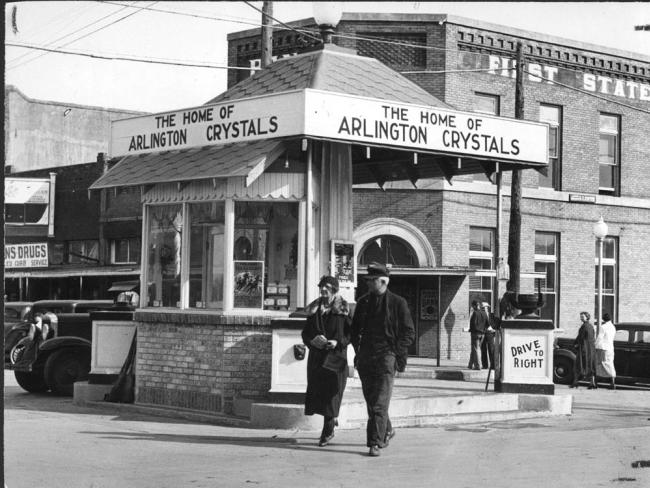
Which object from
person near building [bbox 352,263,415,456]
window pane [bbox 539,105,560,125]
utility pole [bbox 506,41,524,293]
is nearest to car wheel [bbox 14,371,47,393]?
person near building [bbox 352,263,415,456]

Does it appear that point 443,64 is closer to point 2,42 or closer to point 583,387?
point 583,387

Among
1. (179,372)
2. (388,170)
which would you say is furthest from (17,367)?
(388,170)

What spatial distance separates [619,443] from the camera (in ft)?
40.5

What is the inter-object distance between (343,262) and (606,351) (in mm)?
10457

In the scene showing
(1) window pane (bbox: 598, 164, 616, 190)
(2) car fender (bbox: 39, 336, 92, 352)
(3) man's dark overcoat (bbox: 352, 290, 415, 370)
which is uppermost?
(1) window pane (bbox: 598, 164, 616, 190)

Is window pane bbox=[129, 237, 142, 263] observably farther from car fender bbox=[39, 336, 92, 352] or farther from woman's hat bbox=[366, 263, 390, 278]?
woman's hat bbox=[366, 263, 390, 278]

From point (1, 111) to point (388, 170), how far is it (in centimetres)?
1270

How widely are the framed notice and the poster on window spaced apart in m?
1.26

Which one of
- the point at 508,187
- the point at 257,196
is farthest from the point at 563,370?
the point at 257,196

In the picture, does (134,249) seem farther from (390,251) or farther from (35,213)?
(390,251)

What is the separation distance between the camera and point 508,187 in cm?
3309

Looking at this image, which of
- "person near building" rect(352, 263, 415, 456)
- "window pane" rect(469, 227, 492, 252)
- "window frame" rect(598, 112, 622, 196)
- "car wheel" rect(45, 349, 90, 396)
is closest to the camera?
"person near building" rect(352, 263, 415, 456)

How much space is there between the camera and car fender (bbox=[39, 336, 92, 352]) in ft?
65.0

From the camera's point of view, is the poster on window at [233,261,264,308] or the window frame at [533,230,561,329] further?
the window frame at [533,230,561,329]
